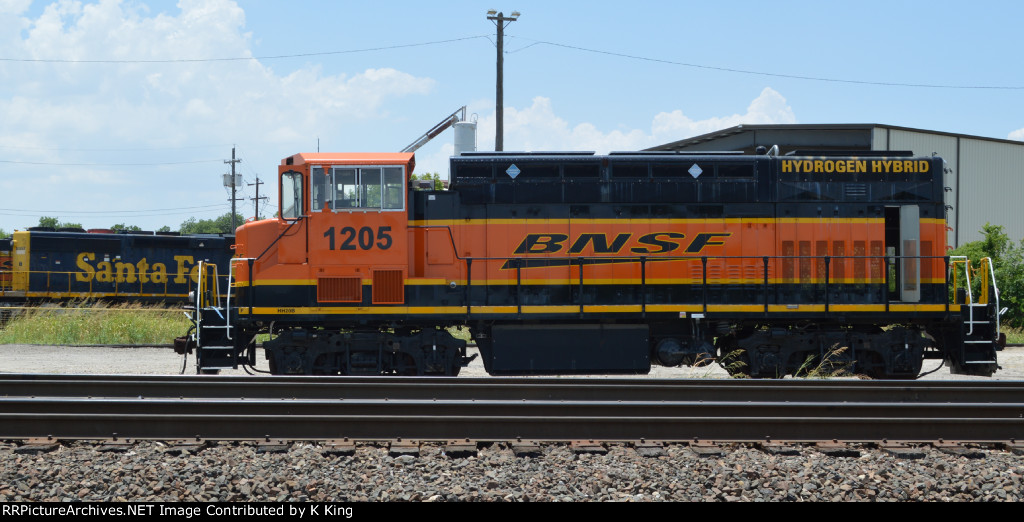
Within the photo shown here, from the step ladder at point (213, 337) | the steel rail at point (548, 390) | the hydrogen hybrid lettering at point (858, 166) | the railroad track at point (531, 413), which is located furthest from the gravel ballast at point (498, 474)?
the hydrogen hybrid lettering at point (858, 166)

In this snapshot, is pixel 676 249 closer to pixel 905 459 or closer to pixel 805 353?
pixel 805 353

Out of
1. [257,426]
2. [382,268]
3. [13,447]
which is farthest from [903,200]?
[13,447]

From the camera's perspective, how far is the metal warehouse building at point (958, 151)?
26891mm

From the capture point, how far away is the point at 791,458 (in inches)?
230

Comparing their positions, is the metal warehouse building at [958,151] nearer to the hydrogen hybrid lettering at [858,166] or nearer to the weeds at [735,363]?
the hydrogen hybrid lettering at [858,166]

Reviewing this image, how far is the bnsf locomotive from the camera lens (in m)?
10.0

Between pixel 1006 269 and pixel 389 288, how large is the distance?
17939 millimetres

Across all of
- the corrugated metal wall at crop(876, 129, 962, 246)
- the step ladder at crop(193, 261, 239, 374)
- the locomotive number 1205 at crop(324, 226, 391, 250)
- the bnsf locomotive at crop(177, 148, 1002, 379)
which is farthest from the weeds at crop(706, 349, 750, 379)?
the corrugated metal wall at crop(876, 129, 962, 246)

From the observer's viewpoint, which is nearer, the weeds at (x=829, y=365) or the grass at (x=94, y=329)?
the weeds at (x=829, y=365)

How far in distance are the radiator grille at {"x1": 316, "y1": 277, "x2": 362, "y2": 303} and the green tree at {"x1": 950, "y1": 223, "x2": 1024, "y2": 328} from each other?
666 inches

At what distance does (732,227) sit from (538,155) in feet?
9.21

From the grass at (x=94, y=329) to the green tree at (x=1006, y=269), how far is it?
20.1 meters
